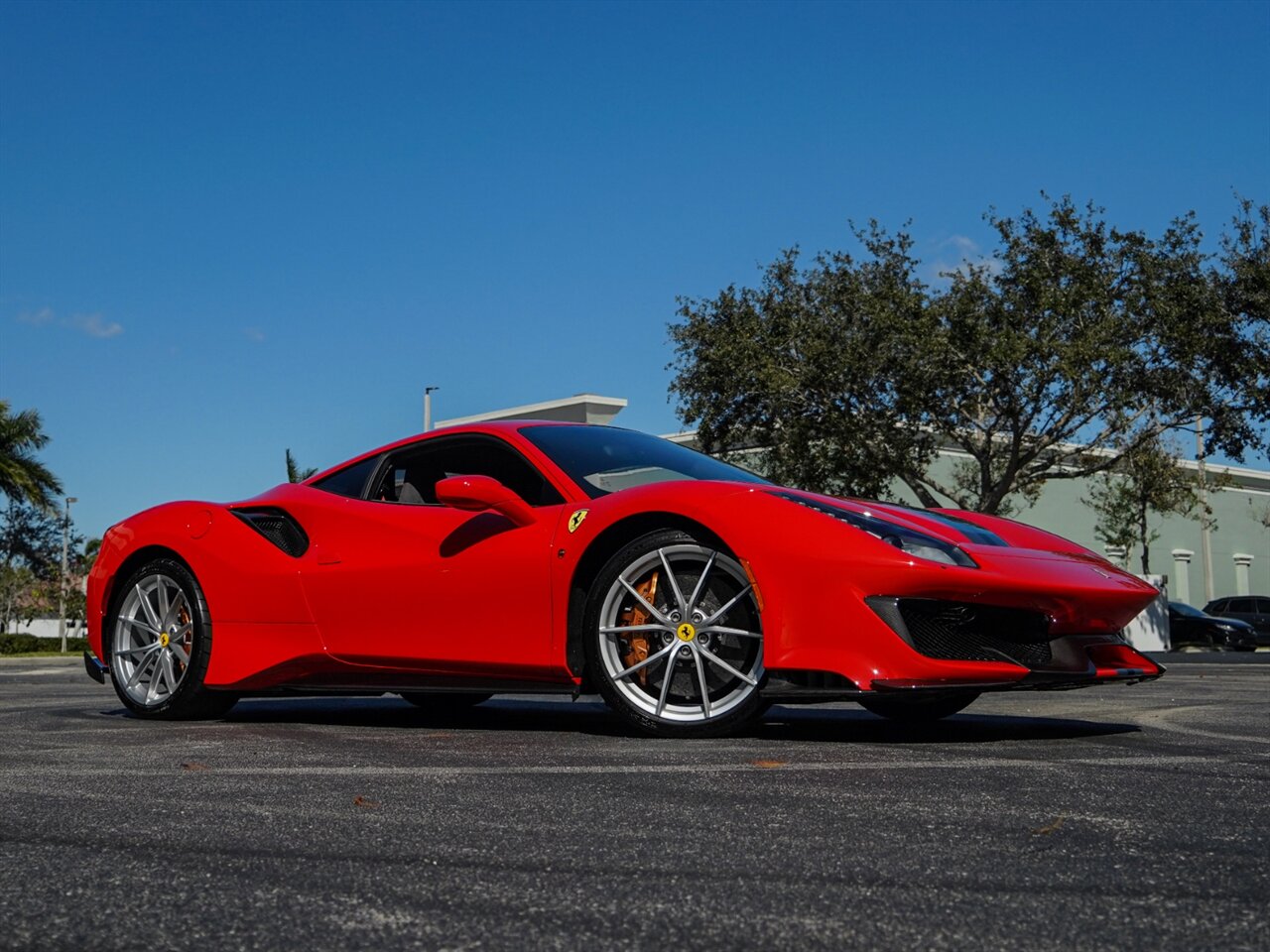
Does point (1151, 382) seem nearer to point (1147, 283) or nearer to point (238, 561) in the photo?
point (1147, 283)

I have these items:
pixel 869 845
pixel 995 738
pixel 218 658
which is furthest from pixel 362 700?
pixel 869 845

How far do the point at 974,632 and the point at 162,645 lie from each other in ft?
12.1

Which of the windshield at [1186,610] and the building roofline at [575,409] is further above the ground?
the building roofline at [575,409]

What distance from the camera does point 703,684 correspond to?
4723 mm

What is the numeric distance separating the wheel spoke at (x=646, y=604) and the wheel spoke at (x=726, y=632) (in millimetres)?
137

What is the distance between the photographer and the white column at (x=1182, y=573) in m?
57.6

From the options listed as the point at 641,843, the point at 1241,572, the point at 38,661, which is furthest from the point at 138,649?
the point at 1241,572

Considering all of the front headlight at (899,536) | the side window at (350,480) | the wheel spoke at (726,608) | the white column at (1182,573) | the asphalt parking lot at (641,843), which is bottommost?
the asphalt parking lot at (641,843)

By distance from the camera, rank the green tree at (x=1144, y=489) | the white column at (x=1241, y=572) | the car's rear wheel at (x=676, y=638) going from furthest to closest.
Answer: the white column at (x=1241, y=572) < the green tree at (x=1144, y=489) < the car's rear wheel at (x=676, y=638)

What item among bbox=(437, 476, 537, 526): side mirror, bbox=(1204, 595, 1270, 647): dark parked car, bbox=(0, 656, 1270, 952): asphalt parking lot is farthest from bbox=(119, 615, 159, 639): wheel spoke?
bbox=(1204, 595, 1270, 647): dark parked car

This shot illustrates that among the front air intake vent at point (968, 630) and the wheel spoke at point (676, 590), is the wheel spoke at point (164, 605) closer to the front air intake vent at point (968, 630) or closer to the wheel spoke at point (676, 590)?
the wheel spoke at point (676, 590)

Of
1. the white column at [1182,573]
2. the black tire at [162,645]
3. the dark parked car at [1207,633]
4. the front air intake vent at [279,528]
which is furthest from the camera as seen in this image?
the white column at [1182,573]

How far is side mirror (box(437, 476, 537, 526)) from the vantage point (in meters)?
5.11

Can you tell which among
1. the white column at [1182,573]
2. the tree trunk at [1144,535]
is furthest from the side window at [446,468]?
the white column at [1182,573]
